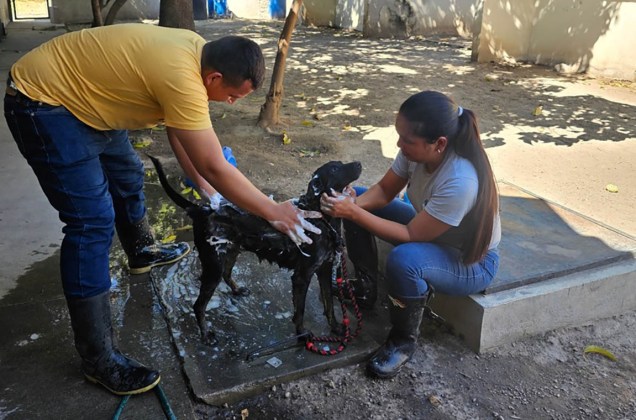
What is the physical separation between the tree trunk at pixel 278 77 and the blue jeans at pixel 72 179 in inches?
176

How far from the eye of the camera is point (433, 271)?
107 inches

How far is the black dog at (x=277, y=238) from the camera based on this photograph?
103 inches

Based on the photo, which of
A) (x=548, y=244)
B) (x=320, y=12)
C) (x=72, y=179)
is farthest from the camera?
(x=320, y=12)

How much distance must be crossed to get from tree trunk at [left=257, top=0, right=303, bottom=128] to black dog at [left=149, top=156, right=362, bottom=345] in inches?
170

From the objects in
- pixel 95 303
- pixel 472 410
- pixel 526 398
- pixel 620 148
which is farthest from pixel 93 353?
pixel 620 148

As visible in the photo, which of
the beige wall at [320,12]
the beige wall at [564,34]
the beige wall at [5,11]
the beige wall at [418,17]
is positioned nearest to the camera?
the beige wall at [564,34]

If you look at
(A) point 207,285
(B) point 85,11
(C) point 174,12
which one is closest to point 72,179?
(A) point 207,285

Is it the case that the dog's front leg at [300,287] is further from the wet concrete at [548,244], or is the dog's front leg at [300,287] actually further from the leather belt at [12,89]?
the leather belt at [12,89]

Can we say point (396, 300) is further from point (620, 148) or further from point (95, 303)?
point (620, 148)

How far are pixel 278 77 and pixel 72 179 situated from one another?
478 cm

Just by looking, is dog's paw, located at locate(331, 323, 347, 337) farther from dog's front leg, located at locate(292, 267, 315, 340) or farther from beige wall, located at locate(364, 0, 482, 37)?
beige wall, located at locate(364, 0, 482, 37)

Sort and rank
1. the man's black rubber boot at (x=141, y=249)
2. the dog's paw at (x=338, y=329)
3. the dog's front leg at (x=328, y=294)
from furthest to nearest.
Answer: the man's black rubber boot at (x=141, y=249)
the dog's paw at (x=338, y=329)
the dog's front leg at (x=328, y=294)

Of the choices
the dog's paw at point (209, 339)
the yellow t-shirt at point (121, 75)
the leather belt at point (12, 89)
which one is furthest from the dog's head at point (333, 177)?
the leather belt at point (12, 89)

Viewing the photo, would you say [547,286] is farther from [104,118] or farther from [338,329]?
[104,118]
